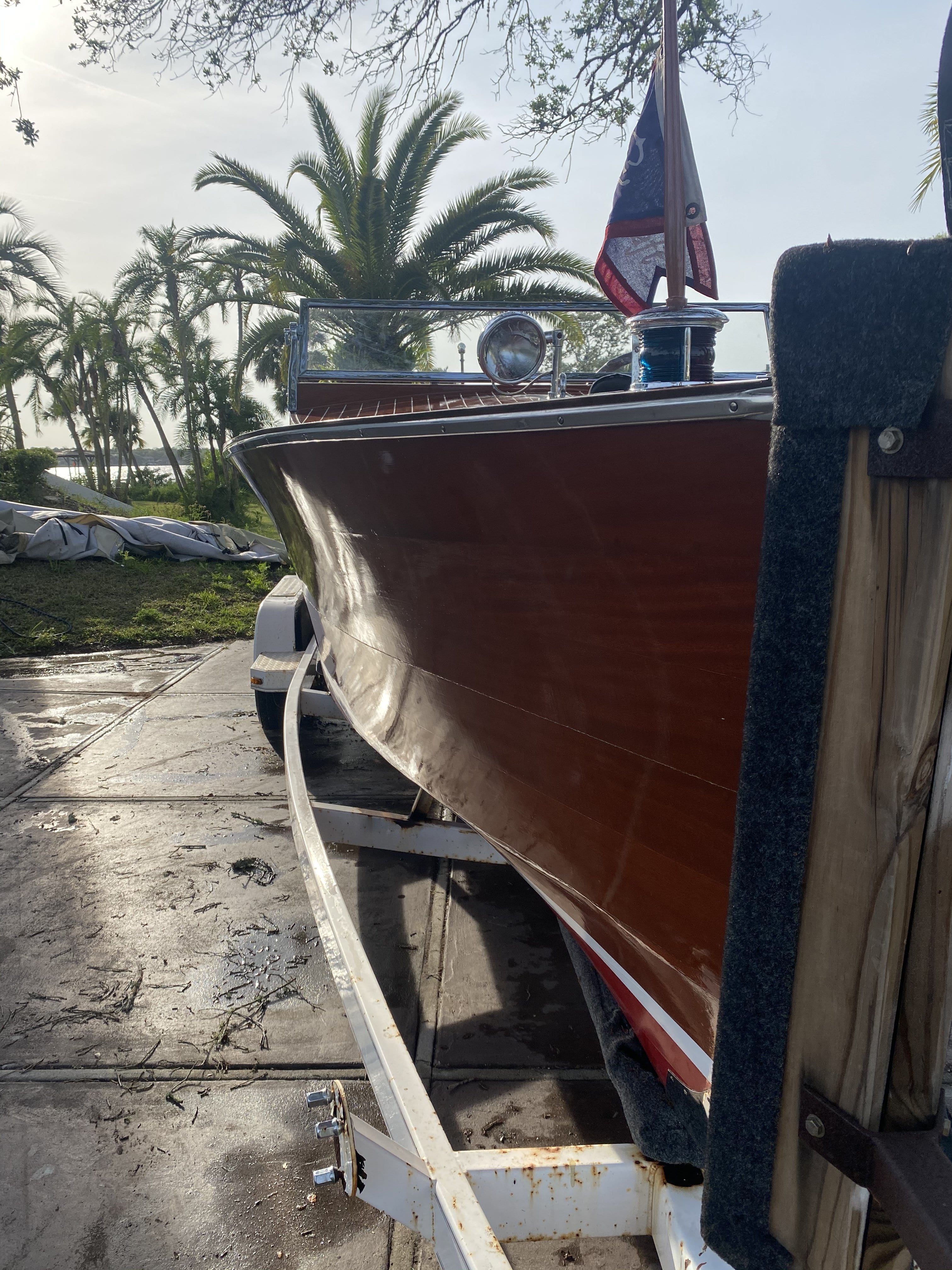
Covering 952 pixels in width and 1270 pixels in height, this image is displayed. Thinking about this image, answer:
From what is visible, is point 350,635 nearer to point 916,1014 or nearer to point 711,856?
point 711,856

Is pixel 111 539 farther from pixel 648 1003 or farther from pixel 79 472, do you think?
pixel 79 472

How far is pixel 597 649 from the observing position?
1.60 meters

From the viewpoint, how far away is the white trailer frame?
52.3 inches

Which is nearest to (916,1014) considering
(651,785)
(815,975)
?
(815,975)

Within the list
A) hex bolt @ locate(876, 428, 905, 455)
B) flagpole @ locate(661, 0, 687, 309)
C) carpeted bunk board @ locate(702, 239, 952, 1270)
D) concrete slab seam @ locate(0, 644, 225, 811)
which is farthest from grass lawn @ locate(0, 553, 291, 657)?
hex bolt @ locate(876, 428, 905, 455)

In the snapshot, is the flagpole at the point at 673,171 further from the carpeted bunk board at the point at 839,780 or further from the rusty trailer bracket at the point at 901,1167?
the rusty trailer bracket at the point at 901,1167

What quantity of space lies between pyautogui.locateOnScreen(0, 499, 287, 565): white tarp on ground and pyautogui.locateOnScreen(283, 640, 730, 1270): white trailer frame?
10.2 m

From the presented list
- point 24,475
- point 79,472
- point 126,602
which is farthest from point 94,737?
point 79,472

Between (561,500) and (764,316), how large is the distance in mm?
1958

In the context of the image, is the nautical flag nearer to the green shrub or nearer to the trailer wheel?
the trailer wheel

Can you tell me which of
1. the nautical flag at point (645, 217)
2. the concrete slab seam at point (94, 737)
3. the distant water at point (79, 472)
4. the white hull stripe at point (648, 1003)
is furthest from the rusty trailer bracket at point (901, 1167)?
the distant water at point (79, 472)

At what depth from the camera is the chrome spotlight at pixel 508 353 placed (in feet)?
7.03

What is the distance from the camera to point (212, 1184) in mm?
1850

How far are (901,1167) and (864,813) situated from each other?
406 mm
